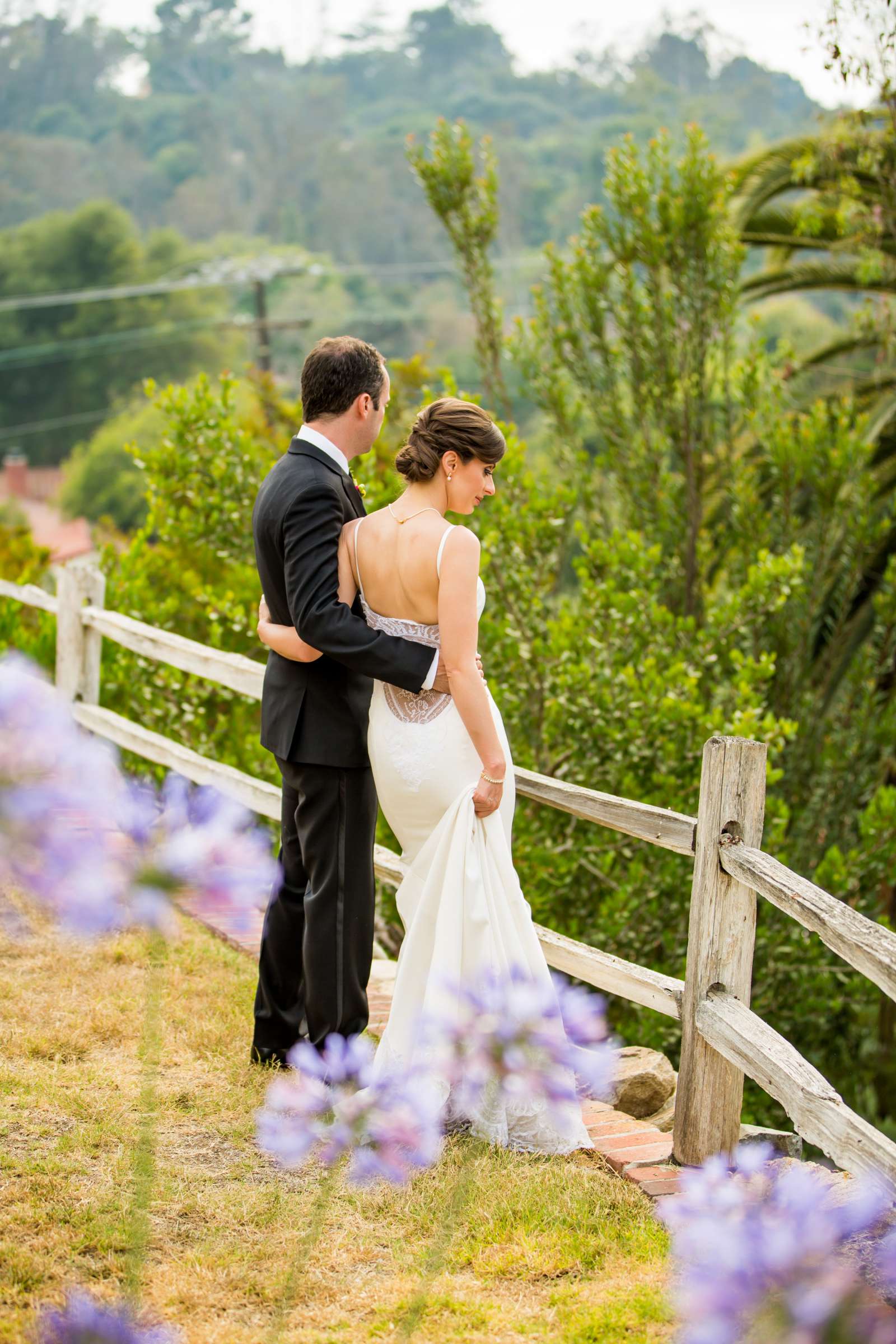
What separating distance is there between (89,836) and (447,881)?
194 cm

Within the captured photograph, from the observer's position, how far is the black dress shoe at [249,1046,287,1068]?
3.76m

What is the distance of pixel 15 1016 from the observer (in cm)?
401

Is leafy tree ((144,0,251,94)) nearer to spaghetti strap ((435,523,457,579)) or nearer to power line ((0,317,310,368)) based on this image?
power line ((0,317,310,368))

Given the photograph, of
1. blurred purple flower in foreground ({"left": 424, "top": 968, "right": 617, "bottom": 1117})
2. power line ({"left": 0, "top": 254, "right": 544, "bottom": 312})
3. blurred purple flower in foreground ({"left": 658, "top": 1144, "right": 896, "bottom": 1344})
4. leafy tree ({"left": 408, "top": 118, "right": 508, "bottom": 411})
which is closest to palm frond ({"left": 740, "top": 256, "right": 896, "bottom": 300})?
leafy tree ({"left": 408, "top": 118, "right": 508, "bottom": 411})

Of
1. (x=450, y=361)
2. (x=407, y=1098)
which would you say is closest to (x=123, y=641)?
(x=407, y=1098)

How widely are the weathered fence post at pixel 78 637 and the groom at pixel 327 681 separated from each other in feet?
10.5

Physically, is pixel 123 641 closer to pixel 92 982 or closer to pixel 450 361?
pixel 92 982

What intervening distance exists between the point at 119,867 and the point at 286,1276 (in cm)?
153

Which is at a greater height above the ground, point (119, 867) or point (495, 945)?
point (119, 867)

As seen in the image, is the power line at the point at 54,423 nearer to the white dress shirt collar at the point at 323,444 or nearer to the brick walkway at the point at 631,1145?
the brick walkway at the point at 631,1145

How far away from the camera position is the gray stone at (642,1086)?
13.1ft

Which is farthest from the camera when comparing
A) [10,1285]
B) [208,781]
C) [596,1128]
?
[208,781]

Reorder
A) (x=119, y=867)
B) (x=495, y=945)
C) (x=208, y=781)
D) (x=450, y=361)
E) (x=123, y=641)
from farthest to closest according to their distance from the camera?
(x=450, y=361)
(x=123, y=641)
(x=208, y=781)
(x=495, y=945)
(x=119, y=867)

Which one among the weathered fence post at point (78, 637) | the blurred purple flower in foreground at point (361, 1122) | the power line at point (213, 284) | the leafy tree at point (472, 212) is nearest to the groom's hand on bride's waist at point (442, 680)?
the blurred purple flower in foreground at point (361, 1122)
